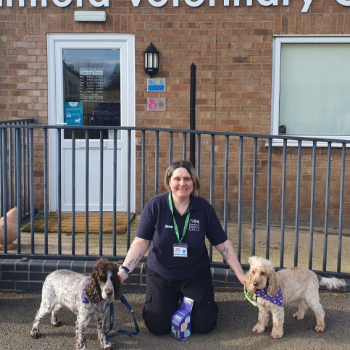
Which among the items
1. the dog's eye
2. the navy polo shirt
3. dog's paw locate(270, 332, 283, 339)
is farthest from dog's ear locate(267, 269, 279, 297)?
the dog's eye

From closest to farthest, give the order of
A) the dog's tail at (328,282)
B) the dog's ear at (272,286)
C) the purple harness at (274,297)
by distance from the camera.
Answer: the dog's ear at (272,286)
the purple harness at (274,297)
the dog's tail at (328,282)

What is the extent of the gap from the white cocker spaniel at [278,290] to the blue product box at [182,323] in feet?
1.66

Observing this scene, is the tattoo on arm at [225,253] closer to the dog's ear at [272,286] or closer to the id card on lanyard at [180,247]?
the id card on lanyard at [180,247]

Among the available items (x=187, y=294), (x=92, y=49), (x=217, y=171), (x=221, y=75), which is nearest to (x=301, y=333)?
(x=187, y=294)

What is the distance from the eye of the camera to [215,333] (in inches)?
140

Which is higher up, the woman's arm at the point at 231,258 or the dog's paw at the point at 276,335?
the woman's arm at the point at 231,258

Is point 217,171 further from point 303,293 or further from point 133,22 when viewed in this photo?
point 303,293

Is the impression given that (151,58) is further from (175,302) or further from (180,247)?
(175,302)

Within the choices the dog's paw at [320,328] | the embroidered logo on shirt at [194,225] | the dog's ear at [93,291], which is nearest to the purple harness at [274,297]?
the dog's paw at [320,328]

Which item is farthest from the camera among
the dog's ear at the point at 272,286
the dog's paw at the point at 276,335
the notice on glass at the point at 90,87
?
the notice on glass at the point at 90,87

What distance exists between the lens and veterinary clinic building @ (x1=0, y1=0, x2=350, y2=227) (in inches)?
248

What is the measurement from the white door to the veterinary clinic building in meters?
0.01

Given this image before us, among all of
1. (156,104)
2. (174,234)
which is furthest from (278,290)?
(156,104)

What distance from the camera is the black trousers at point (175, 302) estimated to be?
3.50 meters
